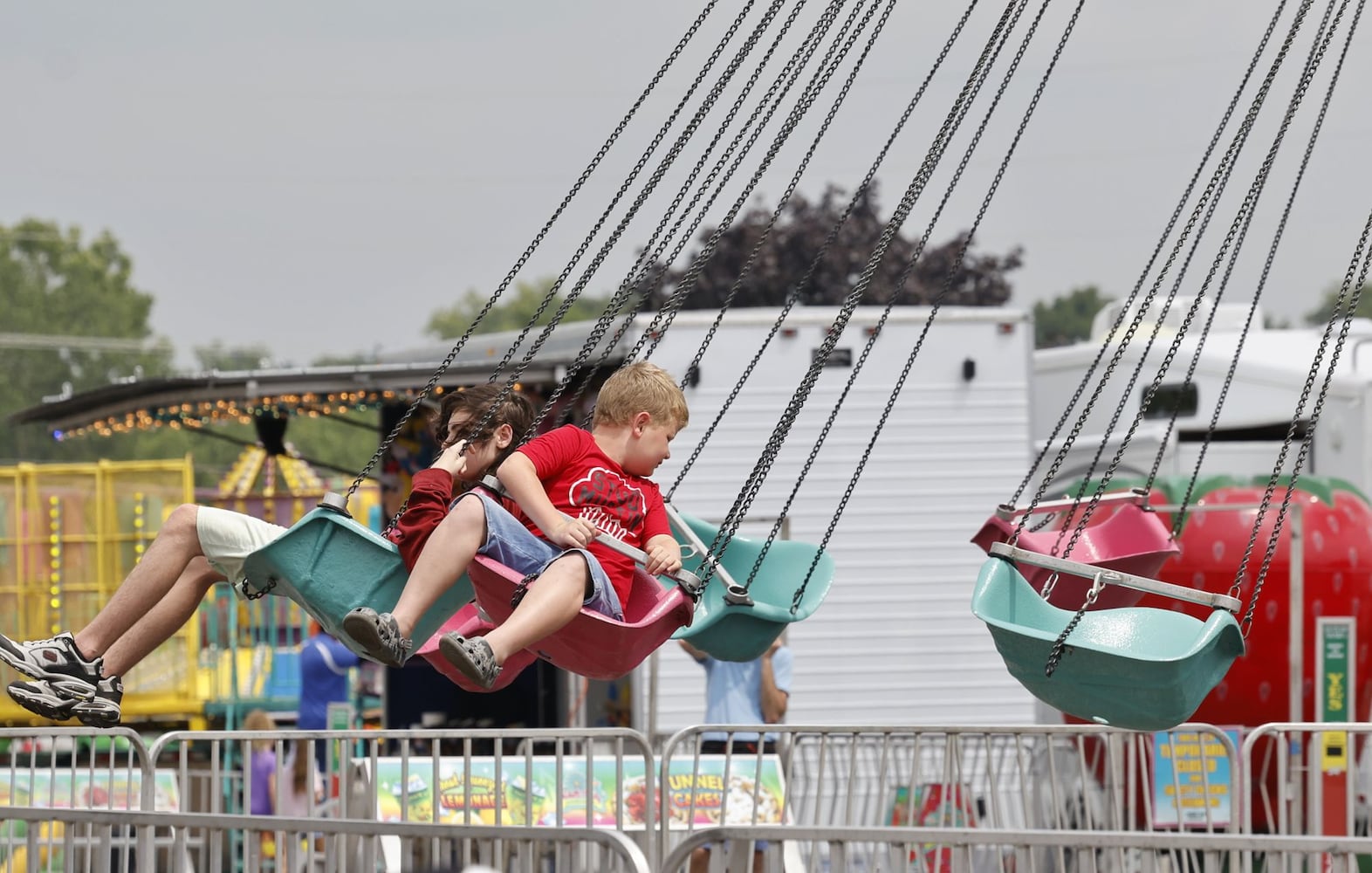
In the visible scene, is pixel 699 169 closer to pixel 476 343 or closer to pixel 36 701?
pixel 36 701

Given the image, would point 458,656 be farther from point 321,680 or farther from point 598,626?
point 321,680

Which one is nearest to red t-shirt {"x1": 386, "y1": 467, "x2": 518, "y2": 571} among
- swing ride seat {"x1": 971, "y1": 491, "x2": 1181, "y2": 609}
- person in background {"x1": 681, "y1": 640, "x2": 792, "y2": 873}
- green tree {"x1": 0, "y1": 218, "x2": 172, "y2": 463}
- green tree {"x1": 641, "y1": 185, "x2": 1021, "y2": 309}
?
swing ride seat {"x1": 971, "y1": 491, "x2": 1181, "y2": 609}

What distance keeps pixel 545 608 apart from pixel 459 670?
1.04 feet

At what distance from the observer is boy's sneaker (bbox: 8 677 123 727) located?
19.2ft

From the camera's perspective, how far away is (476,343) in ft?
49.3

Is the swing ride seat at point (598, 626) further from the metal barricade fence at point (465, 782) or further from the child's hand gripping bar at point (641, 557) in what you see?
the metal barricade fence at point (465, 782)

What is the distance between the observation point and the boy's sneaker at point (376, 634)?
5422mm

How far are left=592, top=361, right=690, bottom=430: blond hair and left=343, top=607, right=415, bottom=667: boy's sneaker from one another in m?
1.14

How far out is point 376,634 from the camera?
17.9 ft

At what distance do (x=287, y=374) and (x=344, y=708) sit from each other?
2368 mm

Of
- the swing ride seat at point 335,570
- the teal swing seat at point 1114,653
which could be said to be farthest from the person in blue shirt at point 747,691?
the swing ride seat at point 335,570

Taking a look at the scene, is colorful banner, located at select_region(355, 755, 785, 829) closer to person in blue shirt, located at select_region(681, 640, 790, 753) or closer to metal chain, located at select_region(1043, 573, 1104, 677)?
person in blue shirt, located at select_region(681, 640, 790, 753)

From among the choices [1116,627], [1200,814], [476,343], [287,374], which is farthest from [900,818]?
[476,343]

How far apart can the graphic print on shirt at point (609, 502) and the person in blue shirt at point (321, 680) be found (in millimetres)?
7618
